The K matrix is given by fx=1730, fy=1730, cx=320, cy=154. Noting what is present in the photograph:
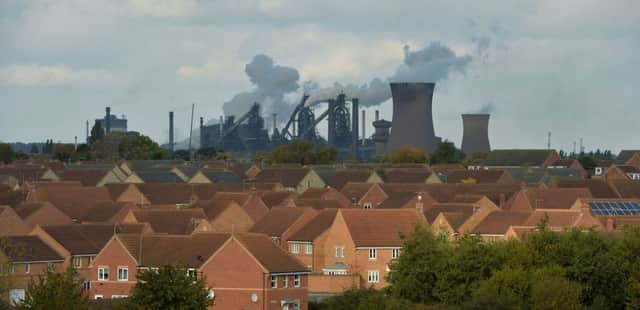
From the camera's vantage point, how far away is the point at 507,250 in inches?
2436

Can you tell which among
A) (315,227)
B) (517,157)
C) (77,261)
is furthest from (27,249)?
(517,157)

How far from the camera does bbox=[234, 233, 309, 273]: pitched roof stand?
204 feet

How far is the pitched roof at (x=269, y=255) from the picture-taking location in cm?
6225

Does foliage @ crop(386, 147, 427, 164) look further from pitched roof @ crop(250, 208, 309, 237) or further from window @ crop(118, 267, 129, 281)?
window @ crop(118, 267, 129, 281)

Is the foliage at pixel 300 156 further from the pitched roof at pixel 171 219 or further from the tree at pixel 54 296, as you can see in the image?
the tree at pixel 54 296

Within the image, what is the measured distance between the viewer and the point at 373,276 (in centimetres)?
7462

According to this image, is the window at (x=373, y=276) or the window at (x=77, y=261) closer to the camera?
the window at (x=77, y=261)

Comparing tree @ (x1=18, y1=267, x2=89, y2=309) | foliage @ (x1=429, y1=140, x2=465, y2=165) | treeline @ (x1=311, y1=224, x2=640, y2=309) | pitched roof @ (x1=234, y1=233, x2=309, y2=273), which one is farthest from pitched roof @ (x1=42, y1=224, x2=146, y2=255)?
foliage @ (x1=429, y1=140, x2=465, y2=165)

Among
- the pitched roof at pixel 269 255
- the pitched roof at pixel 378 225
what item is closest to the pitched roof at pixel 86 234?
the pitched roof at pixel 269 255

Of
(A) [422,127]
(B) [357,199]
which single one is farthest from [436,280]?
(A) [422,127]

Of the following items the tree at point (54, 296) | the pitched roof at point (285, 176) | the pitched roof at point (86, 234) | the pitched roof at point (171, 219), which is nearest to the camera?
the tree at point (54, 296)

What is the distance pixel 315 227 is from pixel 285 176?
61.9 metres

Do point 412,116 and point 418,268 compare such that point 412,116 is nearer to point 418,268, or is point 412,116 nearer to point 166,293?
point 418,268

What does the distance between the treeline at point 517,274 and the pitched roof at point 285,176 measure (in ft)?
239
